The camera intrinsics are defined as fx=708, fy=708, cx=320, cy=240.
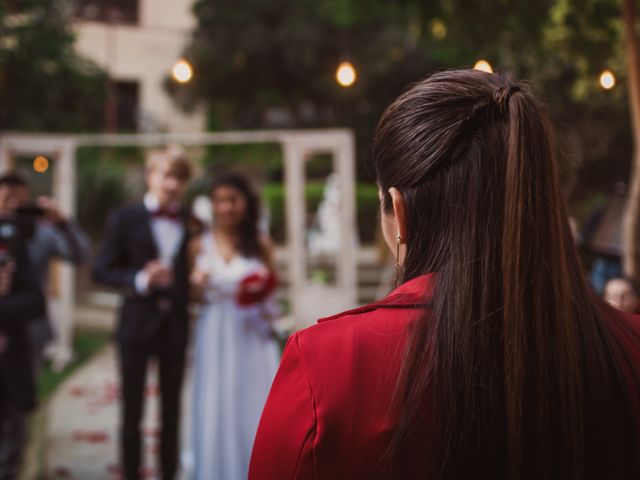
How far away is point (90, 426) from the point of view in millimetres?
6195

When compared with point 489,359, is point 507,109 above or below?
above

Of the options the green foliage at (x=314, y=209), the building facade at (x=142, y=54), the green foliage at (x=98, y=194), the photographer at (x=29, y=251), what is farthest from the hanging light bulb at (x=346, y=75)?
the building facade at (x=142, y=54)

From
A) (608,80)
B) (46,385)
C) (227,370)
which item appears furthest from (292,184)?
(608,80)

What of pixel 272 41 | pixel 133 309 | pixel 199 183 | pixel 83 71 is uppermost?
pixel 272 41

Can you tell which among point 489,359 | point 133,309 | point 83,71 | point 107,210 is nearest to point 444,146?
point 489,359

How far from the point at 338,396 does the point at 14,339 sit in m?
3.11

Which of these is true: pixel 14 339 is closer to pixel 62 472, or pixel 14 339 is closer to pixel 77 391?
pixel 62 472

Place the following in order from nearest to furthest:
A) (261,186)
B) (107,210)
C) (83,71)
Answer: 1. (83,71)
2. (107,210)
3. (261,186)

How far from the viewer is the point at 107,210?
1300 cm

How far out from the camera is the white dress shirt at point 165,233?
4438 mm

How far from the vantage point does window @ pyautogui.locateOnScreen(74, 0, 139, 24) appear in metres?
17.3

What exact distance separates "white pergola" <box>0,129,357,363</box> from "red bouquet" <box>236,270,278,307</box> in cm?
406

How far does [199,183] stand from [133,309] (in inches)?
418

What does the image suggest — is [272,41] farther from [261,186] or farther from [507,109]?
[507,109]
